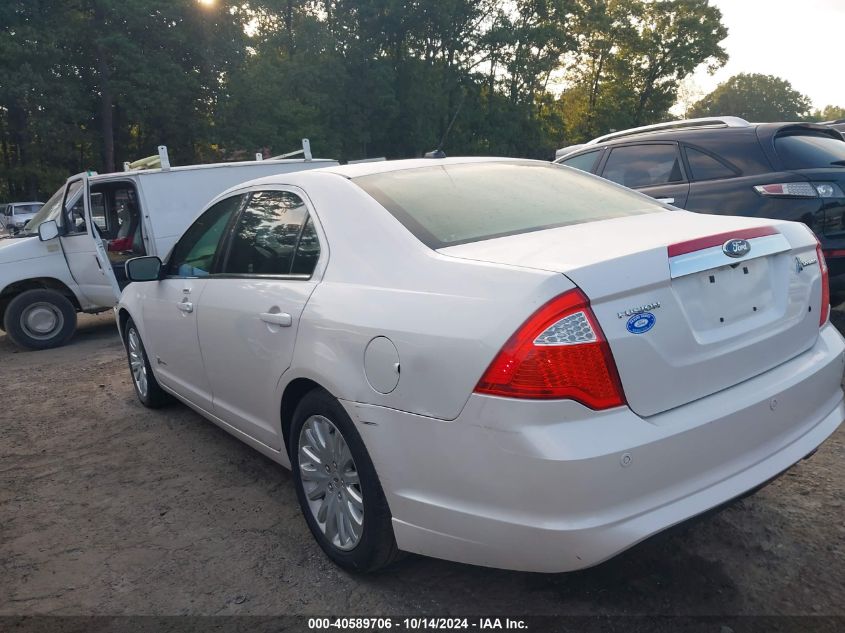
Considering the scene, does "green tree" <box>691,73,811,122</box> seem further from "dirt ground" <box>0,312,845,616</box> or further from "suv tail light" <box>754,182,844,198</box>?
"dirt ground" <box>0,312,845,616</box>

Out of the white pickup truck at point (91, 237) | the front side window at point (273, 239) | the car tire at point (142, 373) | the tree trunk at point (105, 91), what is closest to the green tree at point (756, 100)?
the tree trunk at point (105, 91)

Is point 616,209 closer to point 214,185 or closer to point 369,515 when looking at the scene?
point 369,515

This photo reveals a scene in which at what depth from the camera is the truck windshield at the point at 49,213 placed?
872 centimetres

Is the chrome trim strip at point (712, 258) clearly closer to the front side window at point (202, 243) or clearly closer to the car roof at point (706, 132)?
the front side window at point (202, 243)

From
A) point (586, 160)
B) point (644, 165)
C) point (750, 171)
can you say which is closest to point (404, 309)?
point (750, 171)

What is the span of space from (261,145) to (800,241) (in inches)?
1282

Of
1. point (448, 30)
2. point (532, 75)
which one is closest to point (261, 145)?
point (448, 30)

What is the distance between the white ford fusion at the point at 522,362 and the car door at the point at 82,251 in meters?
5.76

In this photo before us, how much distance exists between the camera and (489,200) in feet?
9.91

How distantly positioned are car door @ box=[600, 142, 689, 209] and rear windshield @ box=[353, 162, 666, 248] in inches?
113

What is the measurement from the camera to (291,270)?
318cm

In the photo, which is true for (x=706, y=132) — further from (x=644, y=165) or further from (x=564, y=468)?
(x=564, y=468)

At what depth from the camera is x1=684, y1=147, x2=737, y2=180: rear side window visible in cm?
579

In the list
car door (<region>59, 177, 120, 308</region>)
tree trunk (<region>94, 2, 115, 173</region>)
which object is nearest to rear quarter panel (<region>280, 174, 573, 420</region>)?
car door (<region>59, 177, 120, 308</region>)
